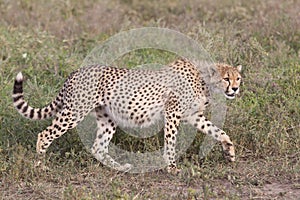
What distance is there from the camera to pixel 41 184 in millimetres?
5297

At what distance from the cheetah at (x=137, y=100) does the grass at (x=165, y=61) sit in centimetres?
15

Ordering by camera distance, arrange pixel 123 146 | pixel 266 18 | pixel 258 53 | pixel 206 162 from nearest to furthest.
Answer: pixel 206 162
pixel 123 146
pixel 258 53
pixel 266 18

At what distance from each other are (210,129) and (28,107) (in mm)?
1522

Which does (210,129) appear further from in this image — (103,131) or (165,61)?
(165,61)

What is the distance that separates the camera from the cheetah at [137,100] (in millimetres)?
5848

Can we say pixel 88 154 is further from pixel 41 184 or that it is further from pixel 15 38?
pixel 15 38

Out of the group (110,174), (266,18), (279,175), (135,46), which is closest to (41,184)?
(110,174)

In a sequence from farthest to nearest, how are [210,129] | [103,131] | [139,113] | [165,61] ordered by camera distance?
[165,61], [103,131], [210,129], [139,113]

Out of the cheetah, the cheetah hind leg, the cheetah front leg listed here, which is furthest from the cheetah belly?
the cheetah front leg

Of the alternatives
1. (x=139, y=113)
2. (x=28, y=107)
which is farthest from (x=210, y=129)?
(x=28, y=107)

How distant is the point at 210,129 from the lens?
6.03 metres

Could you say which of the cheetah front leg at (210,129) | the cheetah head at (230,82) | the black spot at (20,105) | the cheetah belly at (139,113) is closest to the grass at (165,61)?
the cheetah front leg at (210,129)

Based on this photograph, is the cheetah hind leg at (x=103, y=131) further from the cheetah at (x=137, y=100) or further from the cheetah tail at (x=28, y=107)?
the cheetah tail at (x=28, y=107)

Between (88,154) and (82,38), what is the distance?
274 centimetres
